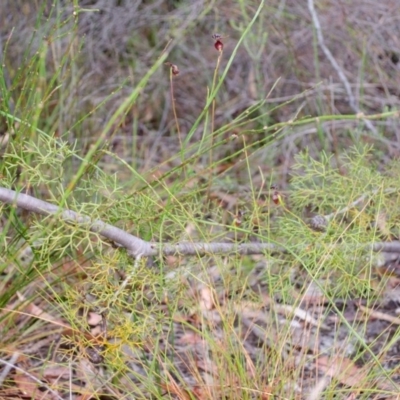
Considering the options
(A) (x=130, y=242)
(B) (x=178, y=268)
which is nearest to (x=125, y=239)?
(A) (x=130, y=242)

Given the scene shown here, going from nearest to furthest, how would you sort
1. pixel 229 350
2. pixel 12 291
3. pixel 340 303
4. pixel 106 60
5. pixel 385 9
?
pixel 229 350
pixel 12 291
pixel 340 303
pixel 385 9
pixel 106 60

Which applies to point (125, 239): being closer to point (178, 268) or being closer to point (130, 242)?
point (130, 242)

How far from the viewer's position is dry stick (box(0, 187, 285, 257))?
142 centimetres

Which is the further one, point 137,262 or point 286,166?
point 286,166

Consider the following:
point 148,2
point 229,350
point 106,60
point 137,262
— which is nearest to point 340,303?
point 229,350

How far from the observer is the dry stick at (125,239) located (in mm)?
1417

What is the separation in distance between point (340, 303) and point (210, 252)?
33.1 inches

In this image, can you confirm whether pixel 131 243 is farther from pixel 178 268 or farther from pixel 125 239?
pixel 178 268

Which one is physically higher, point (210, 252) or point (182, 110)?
point (210, 252)

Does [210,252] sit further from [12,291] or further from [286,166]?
[286,166]

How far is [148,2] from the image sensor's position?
3.54m

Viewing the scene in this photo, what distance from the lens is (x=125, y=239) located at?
1516 millimetres

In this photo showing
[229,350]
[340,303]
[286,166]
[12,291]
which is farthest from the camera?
[286,166]

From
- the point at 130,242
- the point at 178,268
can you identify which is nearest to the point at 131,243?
the point at 130,242
